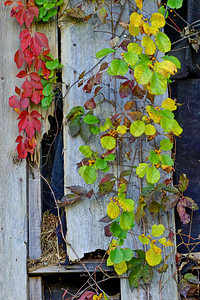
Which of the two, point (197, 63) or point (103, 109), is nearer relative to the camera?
point (103, 109)

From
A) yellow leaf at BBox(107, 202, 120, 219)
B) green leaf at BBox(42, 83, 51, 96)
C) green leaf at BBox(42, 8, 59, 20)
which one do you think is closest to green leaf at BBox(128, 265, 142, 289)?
yellow leaf at BBox(107, 202, 120, 219)

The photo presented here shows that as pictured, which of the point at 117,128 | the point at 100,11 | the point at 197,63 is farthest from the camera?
the point at 197,63

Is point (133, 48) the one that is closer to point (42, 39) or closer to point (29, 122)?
point (42, 39)

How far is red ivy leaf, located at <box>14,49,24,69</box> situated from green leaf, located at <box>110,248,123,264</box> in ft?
3.92

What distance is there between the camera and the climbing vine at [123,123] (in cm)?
205

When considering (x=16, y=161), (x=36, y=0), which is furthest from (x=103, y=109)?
(x=36, y=0)

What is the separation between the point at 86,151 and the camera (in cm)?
229

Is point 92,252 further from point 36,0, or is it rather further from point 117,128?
point 36,0

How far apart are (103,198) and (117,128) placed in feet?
1.37

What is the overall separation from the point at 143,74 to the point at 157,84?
0.31 ft

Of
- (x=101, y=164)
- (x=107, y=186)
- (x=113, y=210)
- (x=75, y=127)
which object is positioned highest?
(x=75, y=127)

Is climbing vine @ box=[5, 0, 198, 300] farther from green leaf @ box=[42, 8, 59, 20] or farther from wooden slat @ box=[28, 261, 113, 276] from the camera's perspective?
wooden slat @ box=[28, 261, 113, 276]

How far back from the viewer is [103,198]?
2.34 metres

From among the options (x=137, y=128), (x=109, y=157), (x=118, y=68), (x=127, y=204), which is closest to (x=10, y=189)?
(x=109, y=157)
